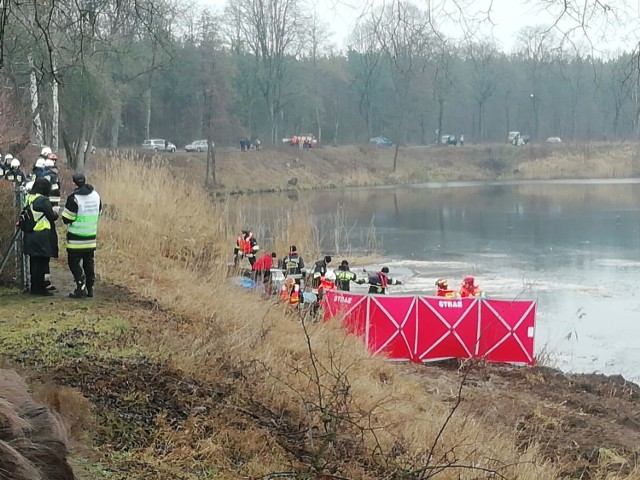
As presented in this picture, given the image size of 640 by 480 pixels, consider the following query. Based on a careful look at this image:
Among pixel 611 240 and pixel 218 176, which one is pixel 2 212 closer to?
pixel 611 240

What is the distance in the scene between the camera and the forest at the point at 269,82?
5.59 m

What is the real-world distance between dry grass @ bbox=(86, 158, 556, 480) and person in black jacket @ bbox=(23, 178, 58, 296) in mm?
1484

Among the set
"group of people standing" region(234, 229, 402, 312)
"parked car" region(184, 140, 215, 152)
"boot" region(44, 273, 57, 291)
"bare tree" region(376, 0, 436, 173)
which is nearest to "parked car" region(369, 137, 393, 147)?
"parked car" region(184, 140, 215, 152)

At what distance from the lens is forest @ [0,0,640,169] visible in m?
5.59

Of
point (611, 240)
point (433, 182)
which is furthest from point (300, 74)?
point (611, 240)

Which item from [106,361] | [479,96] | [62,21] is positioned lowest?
[106,361]

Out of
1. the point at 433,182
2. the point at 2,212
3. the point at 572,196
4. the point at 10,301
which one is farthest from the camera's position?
the point at 433,182

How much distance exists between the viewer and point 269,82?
68875 mm

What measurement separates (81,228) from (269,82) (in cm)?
5987

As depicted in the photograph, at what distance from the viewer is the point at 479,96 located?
81.4 meters

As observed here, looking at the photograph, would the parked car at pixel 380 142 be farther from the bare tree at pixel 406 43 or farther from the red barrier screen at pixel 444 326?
the bare tree at pixel 406 43

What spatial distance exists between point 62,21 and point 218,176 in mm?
47675

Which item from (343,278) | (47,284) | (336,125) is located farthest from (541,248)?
(336,125)

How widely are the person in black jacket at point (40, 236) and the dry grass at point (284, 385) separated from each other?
4.87ft
